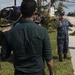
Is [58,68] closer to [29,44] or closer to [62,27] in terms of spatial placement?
[62,27]

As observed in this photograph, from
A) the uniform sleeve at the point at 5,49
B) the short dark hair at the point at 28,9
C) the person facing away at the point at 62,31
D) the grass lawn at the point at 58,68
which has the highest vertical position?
the short dark hair at the point at 28,9

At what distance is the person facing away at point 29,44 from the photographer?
407 cm

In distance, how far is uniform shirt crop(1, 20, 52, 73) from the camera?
160 inches

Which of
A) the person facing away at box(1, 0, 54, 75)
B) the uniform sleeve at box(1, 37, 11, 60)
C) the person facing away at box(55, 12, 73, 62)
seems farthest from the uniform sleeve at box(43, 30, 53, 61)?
the person facing away at box(55, 12, 73, 62)

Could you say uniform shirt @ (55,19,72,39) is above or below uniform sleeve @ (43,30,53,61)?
below

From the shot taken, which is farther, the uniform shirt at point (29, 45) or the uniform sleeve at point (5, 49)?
the uniform sleeve at point (5, 49)

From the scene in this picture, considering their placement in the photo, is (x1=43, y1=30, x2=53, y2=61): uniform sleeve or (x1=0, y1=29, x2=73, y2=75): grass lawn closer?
(x1=43, y1=30, x2=53, y2=61): uniform sleeve

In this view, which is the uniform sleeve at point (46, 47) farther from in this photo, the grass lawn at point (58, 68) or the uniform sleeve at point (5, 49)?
the grass lawn at point (58, 68)

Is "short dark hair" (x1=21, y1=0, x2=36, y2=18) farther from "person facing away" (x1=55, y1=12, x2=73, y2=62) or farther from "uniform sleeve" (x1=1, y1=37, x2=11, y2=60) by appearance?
"person facing away" (x1=55, y1=12, x2=73, y2=62)

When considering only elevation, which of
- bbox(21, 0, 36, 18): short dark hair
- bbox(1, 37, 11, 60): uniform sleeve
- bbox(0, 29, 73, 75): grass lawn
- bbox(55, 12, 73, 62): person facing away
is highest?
bbox(21, 0, 36, 18): short dark hair

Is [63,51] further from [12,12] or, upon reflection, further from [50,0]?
[50,0]

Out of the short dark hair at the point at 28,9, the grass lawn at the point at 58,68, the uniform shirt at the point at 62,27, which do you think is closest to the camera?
the short dark hair at the point at 28,9

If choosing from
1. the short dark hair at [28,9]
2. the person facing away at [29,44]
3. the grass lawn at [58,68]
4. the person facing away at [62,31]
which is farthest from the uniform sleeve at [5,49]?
the person facing away at [62,31]

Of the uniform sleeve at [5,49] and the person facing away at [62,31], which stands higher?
the uniform sleeve at [5,49]
